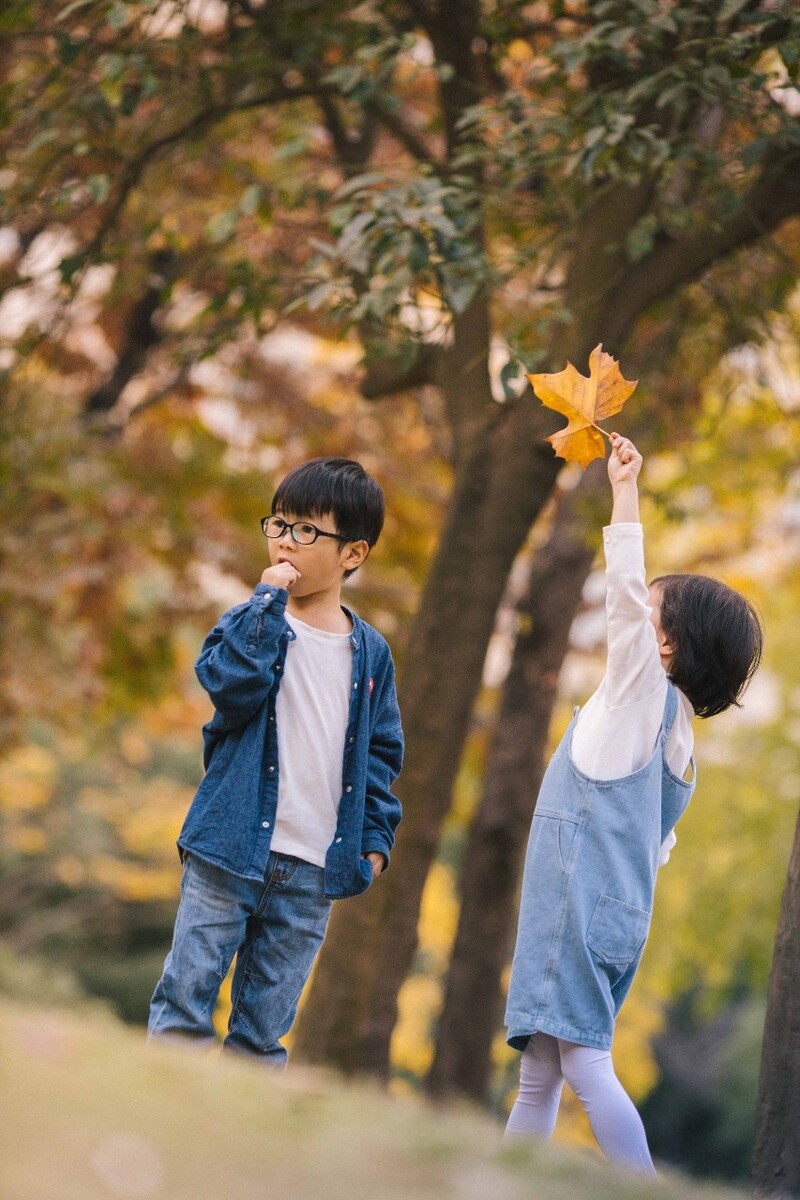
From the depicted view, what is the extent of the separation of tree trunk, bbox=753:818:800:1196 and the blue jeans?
3.75ft

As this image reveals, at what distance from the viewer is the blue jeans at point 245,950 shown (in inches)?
118

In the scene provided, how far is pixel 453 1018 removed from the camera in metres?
7.97

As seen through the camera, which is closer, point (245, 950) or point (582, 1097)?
point (582, 1097)

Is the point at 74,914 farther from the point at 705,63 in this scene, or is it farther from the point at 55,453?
the point at 705,63

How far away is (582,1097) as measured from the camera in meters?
2.92

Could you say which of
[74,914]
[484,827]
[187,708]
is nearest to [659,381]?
[484,827]

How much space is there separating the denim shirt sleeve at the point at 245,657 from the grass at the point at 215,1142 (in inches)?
40.4

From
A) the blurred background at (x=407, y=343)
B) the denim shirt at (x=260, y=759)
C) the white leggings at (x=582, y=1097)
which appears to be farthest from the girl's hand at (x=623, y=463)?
the blurred background at (x=407, y=343)

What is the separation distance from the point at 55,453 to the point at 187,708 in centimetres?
442

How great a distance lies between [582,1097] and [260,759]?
1050mm

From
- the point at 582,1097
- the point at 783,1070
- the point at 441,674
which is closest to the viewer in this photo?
the point at 582,1097

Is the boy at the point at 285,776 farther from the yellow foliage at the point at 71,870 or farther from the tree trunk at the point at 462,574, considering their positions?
the yellow foliage at the point at 71,870

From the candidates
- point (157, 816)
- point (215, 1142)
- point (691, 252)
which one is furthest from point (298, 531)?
point (157, 816)

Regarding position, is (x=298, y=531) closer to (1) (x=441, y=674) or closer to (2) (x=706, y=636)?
(2) (x=706, y=636)
